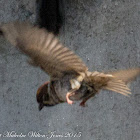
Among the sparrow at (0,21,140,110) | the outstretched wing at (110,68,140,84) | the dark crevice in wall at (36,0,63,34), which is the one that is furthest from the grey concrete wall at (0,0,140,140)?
the sparrow at (0,21,140,110)

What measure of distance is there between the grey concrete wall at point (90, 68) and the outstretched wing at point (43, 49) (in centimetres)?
52

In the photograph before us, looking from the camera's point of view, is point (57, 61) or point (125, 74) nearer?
point (57, 61)

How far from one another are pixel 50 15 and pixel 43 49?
61 centimetres

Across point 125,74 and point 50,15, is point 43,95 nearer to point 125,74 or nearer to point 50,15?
point 125,74

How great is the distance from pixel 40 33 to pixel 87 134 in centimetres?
90

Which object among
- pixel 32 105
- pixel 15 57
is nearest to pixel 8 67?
pixel 15 57

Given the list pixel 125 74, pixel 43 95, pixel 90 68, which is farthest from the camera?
pixel 90 68

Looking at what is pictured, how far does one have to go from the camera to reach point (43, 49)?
200 centimetres

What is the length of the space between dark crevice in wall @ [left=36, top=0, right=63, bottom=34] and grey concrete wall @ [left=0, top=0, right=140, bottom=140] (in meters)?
0.04

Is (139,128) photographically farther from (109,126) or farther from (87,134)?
(87,134)

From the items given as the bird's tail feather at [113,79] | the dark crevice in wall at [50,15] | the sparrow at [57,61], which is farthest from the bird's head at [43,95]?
the dark crevice in wall at [50,15]

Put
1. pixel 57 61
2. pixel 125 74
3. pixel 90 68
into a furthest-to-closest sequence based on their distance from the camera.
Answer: pixel 90 68, pixel 125 74, pixel 57 61

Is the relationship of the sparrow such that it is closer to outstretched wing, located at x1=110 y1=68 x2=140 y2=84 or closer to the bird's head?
outstretched wing, located at x1=110 y1=68 x2=140 y2=84

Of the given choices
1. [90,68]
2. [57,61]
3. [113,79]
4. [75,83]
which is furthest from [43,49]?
[90,68]
